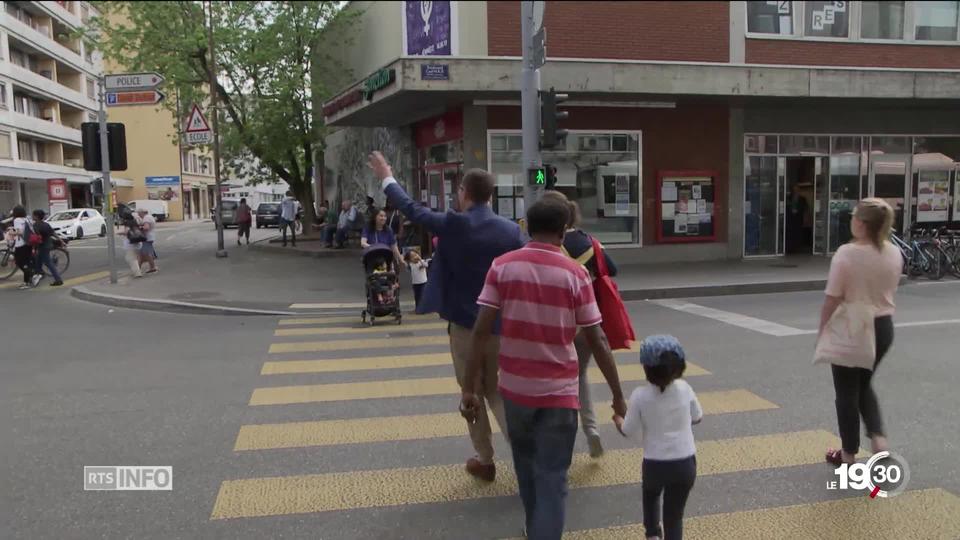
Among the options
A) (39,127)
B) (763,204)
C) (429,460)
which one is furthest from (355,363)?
(39,127)

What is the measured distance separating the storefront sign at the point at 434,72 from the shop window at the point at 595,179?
2756 mm

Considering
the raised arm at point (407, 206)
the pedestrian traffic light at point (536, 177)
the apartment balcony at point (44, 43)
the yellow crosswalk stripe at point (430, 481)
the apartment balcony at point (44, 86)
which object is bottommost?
the yellow crosswalk stripe at point (430, 481)

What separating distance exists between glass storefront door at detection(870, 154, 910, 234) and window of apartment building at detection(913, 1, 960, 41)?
3007 millimetres

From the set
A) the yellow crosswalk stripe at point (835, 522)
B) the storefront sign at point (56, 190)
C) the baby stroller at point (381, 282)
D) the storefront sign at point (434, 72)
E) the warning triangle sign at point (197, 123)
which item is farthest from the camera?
the storefront sign at point (56, 190)

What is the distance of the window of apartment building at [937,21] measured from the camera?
1753cm

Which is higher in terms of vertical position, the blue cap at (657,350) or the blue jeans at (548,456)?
the blue cap at (657,350)

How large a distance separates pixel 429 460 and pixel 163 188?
211ft

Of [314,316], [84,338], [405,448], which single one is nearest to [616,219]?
[314,316]

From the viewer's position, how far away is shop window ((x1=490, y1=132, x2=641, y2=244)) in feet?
51.0

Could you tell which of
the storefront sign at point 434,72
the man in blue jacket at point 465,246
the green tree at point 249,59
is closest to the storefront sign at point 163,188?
the green tree at point 249,59

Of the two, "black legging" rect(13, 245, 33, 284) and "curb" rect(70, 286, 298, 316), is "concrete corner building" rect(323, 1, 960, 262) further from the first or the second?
"black legging" rect(13, 245, 33, 284)

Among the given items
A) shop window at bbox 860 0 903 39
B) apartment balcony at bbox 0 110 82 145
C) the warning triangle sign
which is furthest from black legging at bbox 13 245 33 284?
apartment balcony at bbox 0 110 82 145

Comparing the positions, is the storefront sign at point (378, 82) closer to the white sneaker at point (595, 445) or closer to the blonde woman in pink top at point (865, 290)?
the white sneaker at point (595, 445)

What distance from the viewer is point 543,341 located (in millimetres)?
3018
